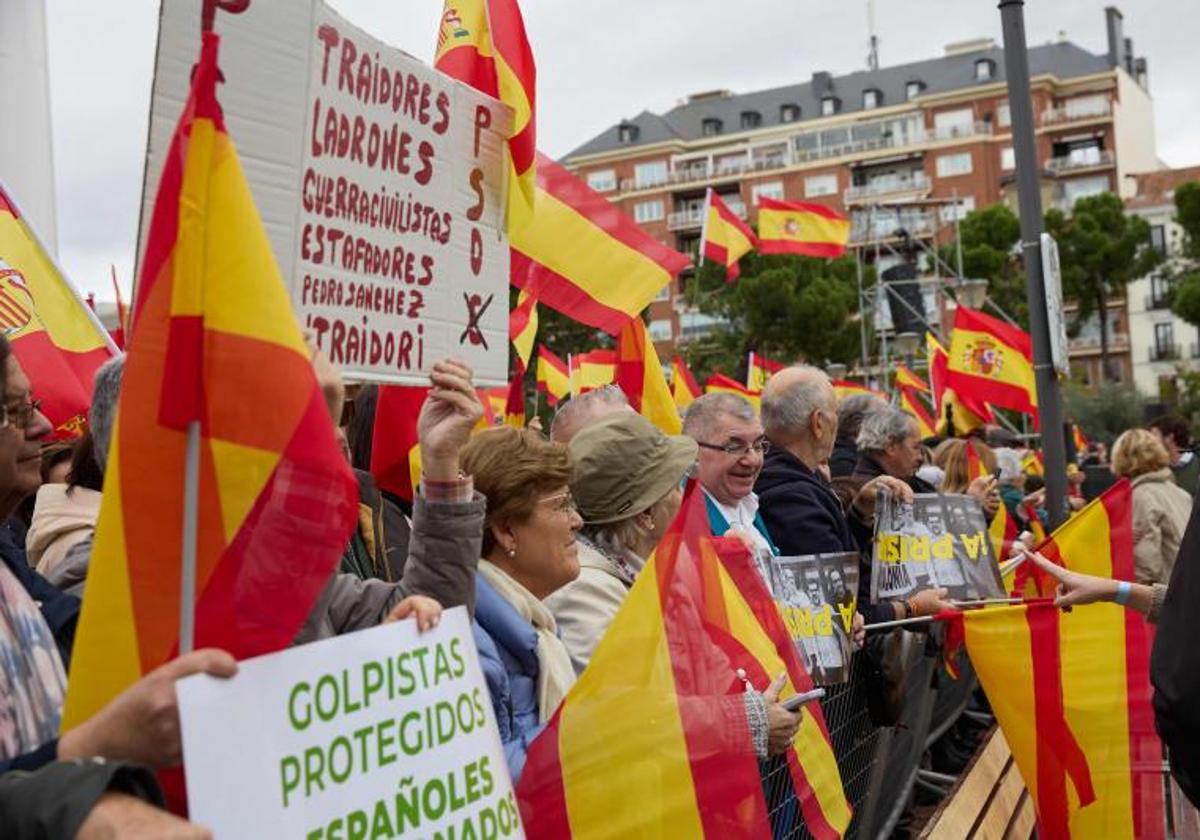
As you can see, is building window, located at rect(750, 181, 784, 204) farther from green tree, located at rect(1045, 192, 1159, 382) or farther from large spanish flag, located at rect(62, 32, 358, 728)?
large spanish flag, located at rect(62, 32, 358, 728)

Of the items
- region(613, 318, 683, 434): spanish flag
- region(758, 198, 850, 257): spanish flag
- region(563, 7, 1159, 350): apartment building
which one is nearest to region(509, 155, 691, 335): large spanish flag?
region(613, 318, 683, 434): spanish flag

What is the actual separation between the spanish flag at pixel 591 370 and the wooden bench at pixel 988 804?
15.2 ft

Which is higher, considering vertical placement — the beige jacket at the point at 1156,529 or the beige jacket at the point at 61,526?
the beige jacket at the point at 61,526

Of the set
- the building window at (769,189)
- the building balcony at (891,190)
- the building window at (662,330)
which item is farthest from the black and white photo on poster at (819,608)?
the building window at (769,189)

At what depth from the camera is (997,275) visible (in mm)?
48656

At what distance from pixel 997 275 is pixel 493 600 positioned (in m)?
48.0

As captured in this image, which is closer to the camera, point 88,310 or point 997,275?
point 88,310

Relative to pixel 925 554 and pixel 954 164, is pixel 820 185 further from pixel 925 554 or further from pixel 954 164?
pixel 925 554

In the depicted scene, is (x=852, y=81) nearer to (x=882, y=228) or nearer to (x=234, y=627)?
(x=882, y=228)

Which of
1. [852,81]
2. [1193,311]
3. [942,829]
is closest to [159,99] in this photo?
[942,829]

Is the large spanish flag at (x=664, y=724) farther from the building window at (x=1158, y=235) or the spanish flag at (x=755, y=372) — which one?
the building window at (x=1158, y=235)

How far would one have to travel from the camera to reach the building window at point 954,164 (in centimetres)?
8175

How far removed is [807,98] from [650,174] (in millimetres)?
12470

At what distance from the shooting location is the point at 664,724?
8.82 ft
